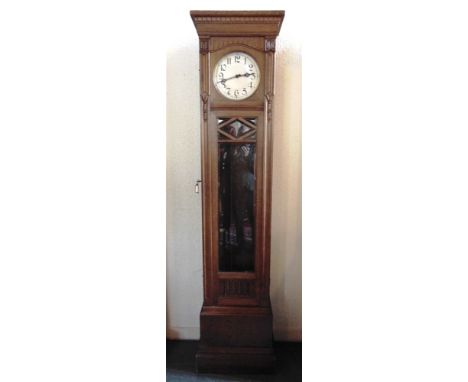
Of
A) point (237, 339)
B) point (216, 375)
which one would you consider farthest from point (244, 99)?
point (216, 375)

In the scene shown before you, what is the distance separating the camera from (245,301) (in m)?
1.58

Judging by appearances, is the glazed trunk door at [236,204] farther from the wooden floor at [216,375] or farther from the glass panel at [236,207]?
the wooden floor at [216,375]

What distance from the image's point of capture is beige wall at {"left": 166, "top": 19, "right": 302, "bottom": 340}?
5.77 ft

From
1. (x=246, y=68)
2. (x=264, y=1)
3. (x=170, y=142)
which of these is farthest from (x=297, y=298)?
(x=264, y=1)

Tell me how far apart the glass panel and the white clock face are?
0.20 m

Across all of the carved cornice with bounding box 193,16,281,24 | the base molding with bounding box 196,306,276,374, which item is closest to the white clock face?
the carved cornice with bounding box 193,16,281,24

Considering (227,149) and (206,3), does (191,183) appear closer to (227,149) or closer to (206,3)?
(227,149)

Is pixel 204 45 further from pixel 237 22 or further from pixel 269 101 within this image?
pixel 269 101

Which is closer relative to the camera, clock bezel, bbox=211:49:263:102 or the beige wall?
clock bezel, bbox=211:49:263:102

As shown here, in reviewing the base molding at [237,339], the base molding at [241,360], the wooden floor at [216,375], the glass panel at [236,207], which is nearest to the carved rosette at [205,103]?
the glass panel at [236,207]

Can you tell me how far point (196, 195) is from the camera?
1834 mm

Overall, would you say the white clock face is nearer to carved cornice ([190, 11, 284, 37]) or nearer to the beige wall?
carved cornice ([190, 11, 284, 37])

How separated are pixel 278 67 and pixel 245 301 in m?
1.05

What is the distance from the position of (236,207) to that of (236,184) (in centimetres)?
9
